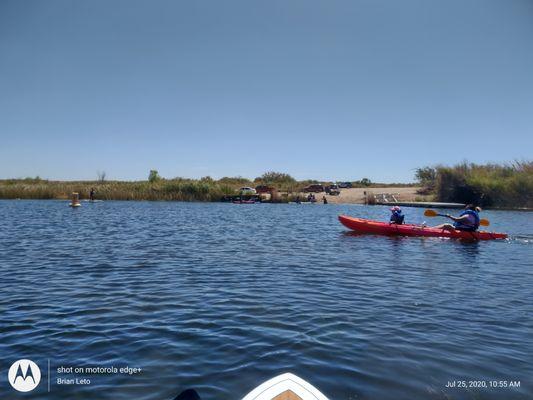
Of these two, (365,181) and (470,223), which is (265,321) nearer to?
(470,223)

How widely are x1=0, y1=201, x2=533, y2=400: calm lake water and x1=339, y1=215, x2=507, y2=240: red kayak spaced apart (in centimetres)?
405

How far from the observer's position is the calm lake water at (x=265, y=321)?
4.86 meters

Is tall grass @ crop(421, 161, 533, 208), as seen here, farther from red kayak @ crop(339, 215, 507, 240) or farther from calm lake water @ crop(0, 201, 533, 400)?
calm lake water @ crop(0, 201, 533, 400)

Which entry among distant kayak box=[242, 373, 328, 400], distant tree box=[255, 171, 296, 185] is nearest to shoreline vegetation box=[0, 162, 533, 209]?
distant tree box=[255, 171, 296, 185]

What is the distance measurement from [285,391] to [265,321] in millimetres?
3189

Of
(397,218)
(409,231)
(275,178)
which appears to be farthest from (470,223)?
(275,178)

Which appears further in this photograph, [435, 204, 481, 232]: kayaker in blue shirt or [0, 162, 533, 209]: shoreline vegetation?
[0, 162, 533, 209]: shoreline vegetation

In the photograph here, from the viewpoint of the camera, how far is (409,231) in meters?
19.0

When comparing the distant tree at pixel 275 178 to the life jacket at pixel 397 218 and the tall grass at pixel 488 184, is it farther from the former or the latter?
the life jacket at pixel 397 218

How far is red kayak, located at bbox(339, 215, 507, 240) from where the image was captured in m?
18.0

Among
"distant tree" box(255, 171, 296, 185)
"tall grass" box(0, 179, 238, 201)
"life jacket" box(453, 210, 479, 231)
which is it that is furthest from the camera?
"distant tree" box(255, 171, 296, 185)

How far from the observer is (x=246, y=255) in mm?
A: 13703

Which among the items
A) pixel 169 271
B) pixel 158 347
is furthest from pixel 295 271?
pixel 158 347

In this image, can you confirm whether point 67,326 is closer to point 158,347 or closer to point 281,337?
point 158,347
